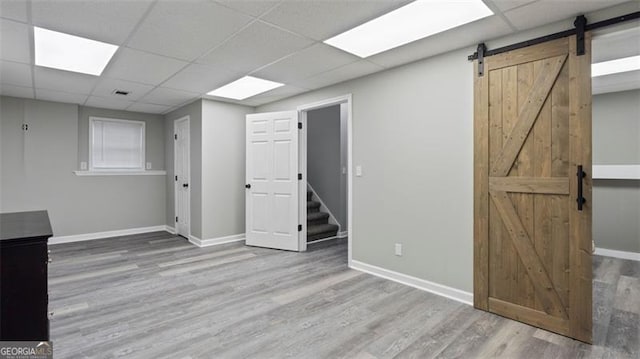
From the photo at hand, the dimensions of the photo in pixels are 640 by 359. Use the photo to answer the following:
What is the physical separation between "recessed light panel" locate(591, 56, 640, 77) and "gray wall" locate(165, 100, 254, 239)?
4735 mm

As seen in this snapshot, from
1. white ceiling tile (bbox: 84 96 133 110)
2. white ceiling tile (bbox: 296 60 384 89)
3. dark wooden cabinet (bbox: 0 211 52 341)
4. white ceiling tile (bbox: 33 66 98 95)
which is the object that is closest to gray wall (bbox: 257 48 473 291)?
white ceiling tile (bbox: 296 60 384 89)

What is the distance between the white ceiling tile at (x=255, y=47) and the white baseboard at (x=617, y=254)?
192 inches

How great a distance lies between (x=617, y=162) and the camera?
4.21 m

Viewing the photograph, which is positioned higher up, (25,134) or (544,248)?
(25,134)

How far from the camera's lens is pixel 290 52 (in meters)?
2.94

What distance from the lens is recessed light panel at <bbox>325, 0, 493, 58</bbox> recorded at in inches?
84.7

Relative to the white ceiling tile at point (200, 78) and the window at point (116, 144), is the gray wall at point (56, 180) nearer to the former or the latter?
the window at point (116, 144)

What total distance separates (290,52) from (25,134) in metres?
4.68

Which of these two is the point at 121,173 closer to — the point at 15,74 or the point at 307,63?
the point at 15,74

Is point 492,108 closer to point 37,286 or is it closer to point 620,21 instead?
point 620,21

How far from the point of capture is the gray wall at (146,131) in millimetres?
5367

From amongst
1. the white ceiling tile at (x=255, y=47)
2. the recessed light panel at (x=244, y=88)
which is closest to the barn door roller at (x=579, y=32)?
the white ceiling tile at (x=255, y=47)

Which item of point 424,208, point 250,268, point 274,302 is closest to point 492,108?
point 424,208

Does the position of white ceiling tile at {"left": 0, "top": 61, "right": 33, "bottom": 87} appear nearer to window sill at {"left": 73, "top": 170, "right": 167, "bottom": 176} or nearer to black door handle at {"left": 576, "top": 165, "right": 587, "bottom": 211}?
window sill at {"left": 73, "top": 170, "right": 167, "bottom": 176}
